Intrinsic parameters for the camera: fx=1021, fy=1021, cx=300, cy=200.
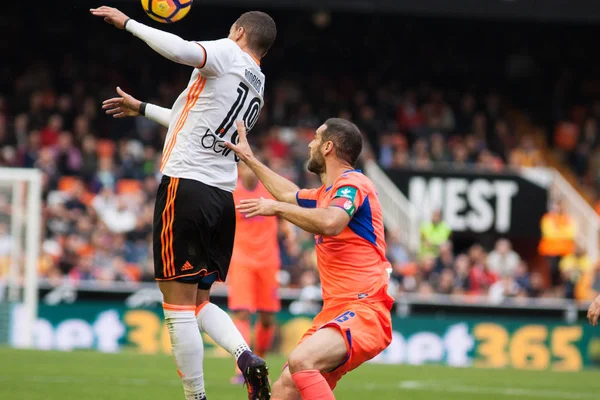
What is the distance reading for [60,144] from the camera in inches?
786

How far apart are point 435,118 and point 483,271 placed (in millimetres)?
7201

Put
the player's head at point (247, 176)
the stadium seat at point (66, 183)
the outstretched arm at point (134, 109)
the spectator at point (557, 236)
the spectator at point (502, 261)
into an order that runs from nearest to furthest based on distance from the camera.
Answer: the outstretched arm at point (134, 109) < the player's head at point (247, 176) < the stadium seat at point (66, 183) < the spectator at point (502, 261) < the spectator at point (557, 236)

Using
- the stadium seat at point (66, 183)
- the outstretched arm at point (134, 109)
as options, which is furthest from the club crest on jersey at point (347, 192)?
the stadium seat at point (66, 183)

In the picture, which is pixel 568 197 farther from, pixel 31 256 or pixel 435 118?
pixel 31 256

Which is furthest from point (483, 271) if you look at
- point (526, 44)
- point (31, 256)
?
point (526, 44)

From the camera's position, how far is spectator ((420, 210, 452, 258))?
19375 mm

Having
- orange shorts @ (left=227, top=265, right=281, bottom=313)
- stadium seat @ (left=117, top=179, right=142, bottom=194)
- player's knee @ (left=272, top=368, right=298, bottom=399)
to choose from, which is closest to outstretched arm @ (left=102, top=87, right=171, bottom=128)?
player's knee @ (left=272, top=368, right=298, bottom=399)

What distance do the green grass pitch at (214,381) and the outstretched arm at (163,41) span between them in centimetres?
348

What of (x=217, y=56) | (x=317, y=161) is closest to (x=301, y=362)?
(x=317, y=161)

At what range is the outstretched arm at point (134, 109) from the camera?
22.4 ft

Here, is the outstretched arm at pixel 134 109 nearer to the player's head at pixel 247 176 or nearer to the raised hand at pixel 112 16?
the raised hand at pixel 112 16

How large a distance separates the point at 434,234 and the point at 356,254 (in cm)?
1370

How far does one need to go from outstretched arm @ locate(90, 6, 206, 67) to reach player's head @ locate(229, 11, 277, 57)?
555mm

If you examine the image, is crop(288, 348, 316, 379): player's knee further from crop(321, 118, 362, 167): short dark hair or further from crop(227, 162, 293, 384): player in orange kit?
crop(227, 162, 293, 384): player in orange kit
